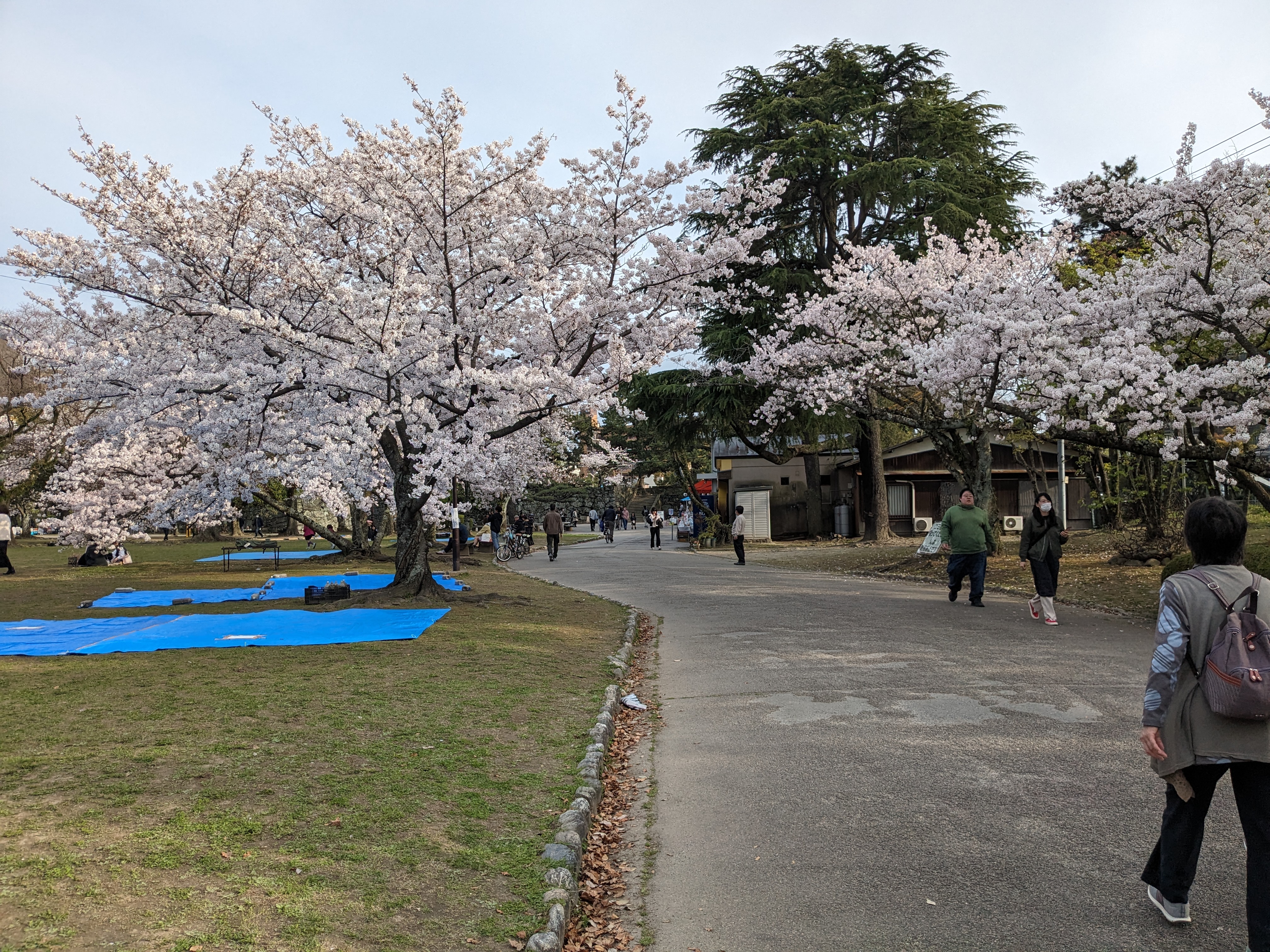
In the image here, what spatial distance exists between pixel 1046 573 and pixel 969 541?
71.8 inches

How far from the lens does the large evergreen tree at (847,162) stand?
29000 mm

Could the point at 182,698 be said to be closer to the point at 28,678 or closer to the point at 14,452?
the point at 28,678

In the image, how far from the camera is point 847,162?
96.9ft

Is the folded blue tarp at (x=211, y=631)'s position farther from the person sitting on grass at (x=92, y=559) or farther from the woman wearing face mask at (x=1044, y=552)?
the person sitting on grass at (x=92, y=559)

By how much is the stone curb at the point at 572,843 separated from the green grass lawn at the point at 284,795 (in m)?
A: 0.09

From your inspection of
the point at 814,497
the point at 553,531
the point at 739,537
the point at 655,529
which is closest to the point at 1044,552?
the point at 739,537

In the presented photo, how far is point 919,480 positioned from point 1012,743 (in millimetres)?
32233

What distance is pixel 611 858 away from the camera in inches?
186

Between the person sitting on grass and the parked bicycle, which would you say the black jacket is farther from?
the person sitting on grass

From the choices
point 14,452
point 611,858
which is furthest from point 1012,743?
point 14,452

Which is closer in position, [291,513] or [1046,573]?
[1046,573]

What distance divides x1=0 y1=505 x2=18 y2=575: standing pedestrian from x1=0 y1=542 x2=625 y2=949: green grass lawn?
56.2 feet

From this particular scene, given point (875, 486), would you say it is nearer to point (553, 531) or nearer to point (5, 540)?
point (553, 531)

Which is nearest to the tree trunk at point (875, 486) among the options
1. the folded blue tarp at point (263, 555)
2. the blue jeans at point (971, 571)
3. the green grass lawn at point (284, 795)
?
the blue jeans at point (971, 571)
